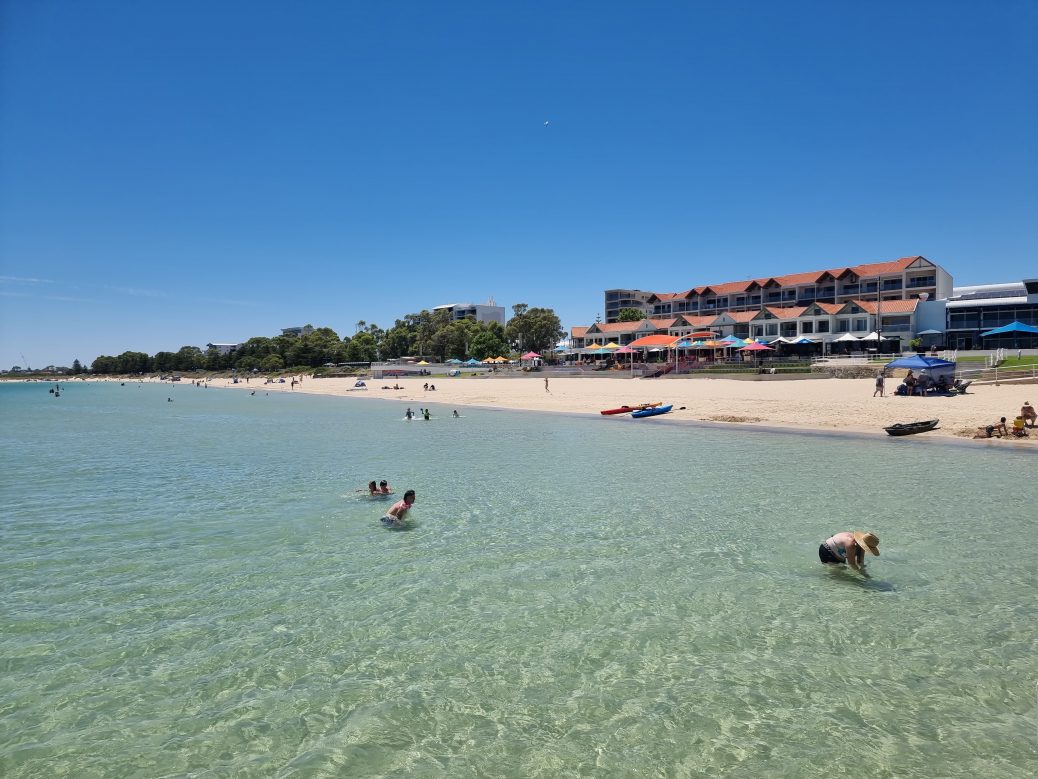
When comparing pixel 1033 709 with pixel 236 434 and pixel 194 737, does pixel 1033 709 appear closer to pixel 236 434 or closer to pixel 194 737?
pixel 194 737

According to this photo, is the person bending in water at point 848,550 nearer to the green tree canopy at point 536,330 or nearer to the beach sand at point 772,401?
the beach sand at point 772,401

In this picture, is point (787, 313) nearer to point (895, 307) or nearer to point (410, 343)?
point (895, 307)

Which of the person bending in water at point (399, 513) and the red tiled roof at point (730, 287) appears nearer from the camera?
the person bending in water at point (399, 513)

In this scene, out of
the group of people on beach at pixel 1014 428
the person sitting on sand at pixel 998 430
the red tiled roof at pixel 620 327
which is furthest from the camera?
the red tiled roof at pixel 620 327

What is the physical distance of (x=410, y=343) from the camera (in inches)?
5586

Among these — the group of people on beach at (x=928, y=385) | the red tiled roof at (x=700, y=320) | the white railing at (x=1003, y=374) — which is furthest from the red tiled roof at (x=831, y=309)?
the group of people on beach at (x=928, y=385)

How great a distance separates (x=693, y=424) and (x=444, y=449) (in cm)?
1356

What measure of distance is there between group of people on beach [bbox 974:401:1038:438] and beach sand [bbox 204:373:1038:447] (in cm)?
27

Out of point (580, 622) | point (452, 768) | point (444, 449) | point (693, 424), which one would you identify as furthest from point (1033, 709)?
point (693, 424)

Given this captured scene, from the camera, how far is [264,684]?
581 cm

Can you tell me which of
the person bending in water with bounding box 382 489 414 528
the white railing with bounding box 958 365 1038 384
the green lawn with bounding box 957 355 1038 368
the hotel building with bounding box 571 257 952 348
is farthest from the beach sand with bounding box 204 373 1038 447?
the hotel building with bounding box 571 257 952 348

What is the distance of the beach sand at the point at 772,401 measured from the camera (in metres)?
25.9

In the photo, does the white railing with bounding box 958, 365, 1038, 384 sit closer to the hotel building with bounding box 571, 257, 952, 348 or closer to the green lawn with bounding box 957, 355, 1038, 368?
the green lawn with bounding box 957, 355, 1038, 368

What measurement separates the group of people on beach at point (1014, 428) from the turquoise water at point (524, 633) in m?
7.93
